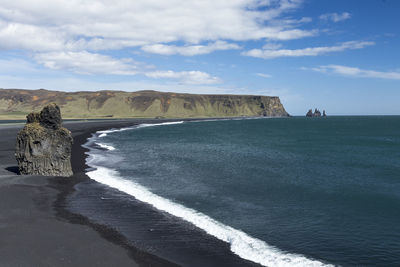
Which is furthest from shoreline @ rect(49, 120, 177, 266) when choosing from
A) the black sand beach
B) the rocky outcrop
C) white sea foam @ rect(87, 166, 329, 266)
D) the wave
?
white sea foam @ rect(87, 166, 329, 266)

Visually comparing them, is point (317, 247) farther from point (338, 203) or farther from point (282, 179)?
point (282, 179)

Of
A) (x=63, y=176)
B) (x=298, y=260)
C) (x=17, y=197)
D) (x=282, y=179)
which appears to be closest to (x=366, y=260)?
(x=298, y=260)

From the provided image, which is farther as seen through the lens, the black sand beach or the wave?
the wave

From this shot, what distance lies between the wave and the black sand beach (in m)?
0.69

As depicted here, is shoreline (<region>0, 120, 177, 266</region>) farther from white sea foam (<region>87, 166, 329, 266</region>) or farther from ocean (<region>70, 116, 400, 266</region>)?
white sea foam (<region>87, 166, 329, 266</region>)

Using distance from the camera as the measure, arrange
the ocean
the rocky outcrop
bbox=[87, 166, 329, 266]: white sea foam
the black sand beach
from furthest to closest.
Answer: the rocky outcrop → the ocean → bbox=[87, 166, 329, 266]: white sea foam → the black sand beach

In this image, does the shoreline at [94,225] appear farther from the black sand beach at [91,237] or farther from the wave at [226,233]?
the wave at [226,233]

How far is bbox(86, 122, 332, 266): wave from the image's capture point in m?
15.1

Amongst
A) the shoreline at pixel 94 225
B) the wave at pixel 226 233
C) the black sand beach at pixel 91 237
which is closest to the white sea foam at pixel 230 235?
the wave at pixel 226 233

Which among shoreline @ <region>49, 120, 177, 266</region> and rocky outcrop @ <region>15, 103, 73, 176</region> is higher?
rocky outcrop @ <region>15, 103, 73, 176</region>

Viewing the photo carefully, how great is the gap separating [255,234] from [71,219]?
36.8ft

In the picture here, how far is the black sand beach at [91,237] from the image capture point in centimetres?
1407

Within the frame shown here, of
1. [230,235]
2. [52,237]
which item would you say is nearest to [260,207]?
[230,235]

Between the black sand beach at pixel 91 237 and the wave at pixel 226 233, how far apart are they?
2.26 ft
